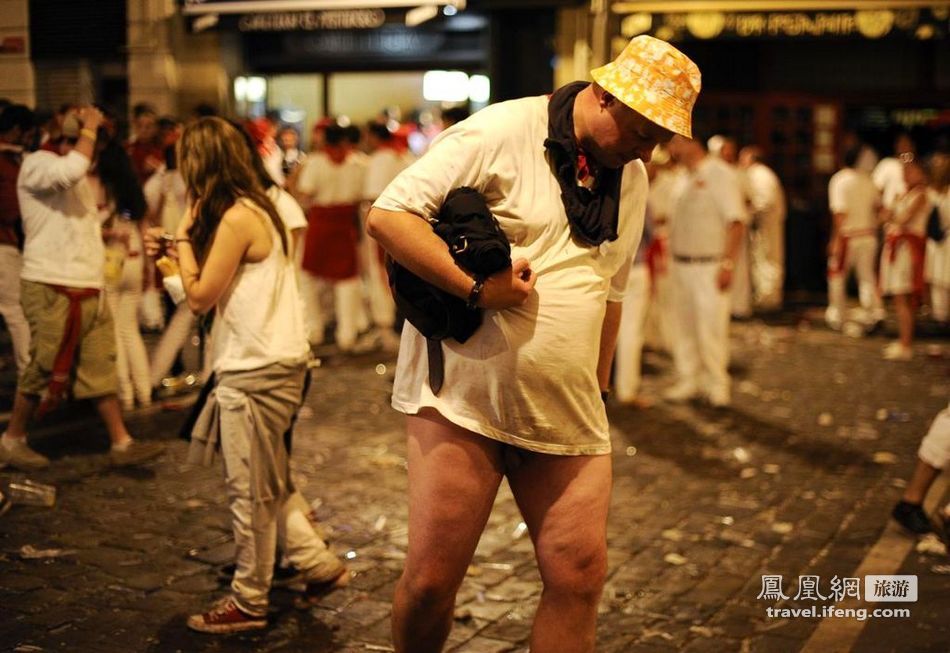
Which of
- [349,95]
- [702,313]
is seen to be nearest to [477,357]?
[702,313]

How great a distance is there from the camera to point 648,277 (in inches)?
395

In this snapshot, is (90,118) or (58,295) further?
(58,295)

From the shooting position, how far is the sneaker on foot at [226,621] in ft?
16.1

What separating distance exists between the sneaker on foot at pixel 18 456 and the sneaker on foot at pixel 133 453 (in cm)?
40

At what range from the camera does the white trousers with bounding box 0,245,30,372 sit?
7785 mm

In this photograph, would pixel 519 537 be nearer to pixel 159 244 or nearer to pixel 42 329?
pixel 159 244

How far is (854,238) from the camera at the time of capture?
1466 cm

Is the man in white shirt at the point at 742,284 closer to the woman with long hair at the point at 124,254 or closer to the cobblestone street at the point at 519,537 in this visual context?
the cobblestone street at the point at 519,537

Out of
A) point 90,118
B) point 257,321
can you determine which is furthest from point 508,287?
point 90,118

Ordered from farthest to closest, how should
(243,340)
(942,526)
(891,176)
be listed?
(891,176), (942,526), (243,340)

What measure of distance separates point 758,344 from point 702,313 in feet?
12.6

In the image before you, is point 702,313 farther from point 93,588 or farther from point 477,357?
point 477,357

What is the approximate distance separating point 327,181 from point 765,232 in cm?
648

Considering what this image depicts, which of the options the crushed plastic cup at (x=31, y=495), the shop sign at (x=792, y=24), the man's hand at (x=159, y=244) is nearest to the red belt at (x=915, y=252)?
the shop sign at (x=792, y=24)
